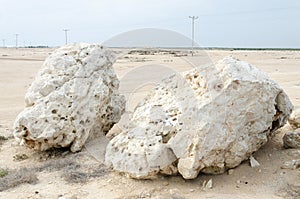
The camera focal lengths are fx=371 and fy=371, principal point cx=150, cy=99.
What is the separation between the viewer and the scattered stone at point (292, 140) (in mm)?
6051

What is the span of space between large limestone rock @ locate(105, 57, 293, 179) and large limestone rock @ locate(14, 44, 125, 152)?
110 cm

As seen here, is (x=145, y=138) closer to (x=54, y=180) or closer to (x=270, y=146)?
(x=54, y=180)

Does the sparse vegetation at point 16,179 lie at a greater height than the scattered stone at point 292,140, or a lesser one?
lesser

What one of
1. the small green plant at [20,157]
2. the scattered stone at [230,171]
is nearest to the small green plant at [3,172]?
the small green plant at [20,157]

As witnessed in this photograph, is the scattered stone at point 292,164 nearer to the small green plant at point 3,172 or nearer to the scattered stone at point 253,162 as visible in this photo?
the scattered stone at point 253,162

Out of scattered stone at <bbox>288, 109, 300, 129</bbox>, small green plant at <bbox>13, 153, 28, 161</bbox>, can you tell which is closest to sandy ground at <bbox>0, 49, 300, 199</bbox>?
small green plant at <bbox>13, 153, 28, 161</bbox>

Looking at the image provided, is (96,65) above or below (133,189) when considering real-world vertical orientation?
above

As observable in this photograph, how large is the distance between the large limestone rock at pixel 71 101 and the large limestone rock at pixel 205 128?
3.61 feet

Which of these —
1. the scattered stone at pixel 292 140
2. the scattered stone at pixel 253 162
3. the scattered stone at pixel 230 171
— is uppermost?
the scattered stone at pixel 292 140

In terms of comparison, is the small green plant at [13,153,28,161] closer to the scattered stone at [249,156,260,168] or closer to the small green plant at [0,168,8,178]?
the small green plant at [0,168,8,178]

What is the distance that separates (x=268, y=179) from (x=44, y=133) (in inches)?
143

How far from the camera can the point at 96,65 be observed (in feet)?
23.6

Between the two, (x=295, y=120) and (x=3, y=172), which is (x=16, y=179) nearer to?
(x=3, y=172)

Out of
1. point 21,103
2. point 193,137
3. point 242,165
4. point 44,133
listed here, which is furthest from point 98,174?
point 21,103
